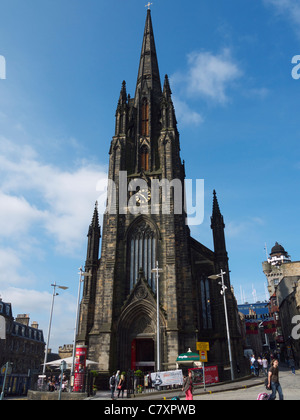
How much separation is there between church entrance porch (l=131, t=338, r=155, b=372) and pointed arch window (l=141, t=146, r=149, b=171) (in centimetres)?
1848

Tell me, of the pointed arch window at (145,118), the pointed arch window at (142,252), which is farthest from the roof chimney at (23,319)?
the pointed arch window at (145,118)

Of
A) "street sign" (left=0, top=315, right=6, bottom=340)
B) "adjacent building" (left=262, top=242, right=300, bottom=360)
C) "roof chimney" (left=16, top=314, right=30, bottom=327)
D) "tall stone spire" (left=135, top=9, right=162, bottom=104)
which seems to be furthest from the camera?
"roof chimney" (left=16, top=314, right=30, bottom=327)

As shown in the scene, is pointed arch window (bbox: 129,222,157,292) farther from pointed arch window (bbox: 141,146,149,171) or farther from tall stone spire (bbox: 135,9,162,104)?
tall stone spire (bbox: 135,9,162,104)

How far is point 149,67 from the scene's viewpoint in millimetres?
48156

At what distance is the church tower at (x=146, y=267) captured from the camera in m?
26.7

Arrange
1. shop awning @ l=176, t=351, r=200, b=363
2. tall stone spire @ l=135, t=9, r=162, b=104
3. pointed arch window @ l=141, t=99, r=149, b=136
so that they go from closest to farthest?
1. shop awning @ l=176, t=351, r=200, b=363
2. pointed arch window @ l=141, t=99, r=149, b=136
3. tall stone spire @ l=135, t=9, r=162, b=104

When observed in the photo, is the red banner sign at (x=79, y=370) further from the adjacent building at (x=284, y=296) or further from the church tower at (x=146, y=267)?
the adjacent building at (x=284, y=296)

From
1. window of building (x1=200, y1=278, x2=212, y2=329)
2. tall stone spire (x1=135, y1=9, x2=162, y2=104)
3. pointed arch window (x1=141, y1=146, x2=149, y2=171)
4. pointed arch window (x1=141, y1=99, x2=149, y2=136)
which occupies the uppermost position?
tall stone spire (x1=135, y1=9, x2=162, y2=104)

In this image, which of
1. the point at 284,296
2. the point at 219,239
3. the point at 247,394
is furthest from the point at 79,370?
the point at 284,296

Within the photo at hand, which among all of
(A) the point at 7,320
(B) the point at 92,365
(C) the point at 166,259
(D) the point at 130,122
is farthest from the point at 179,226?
(A) the point at 7,320

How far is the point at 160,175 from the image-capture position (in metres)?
35.2

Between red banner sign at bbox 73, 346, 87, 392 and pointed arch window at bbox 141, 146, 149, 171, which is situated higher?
pointed arch window at bbox 141, 146, 149, 171

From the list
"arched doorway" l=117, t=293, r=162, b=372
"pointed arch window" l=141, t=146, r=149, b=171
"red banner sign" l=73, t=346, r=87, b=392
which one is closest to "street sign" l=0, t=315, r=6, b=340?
"arched doorway" l=117, t=293, r=162, b=372

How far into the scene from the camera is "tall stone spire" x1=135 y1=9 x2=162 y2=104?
4581cm
